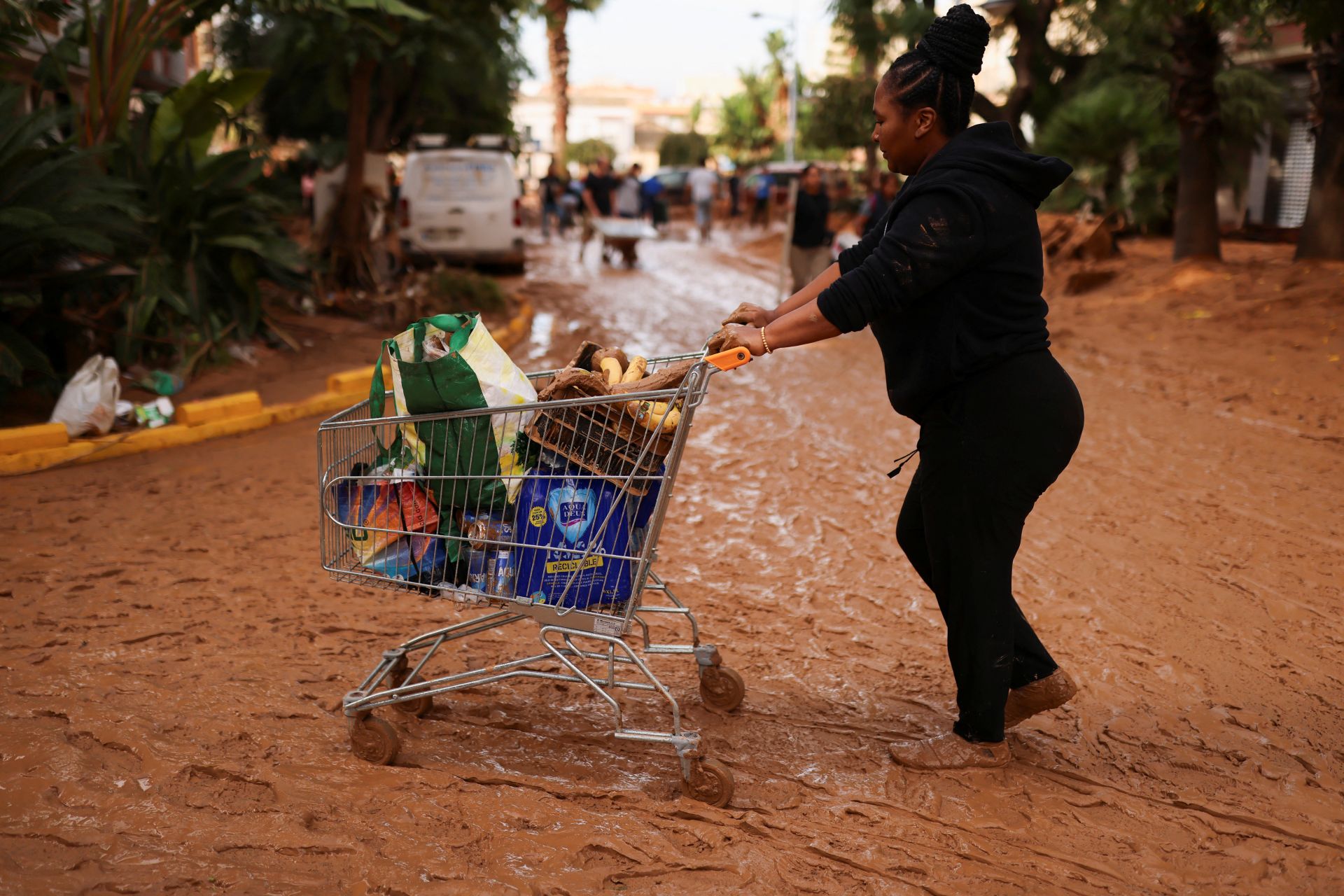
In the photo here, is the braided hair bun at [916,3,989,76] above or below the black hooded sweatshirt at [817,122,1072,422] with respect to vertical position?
above

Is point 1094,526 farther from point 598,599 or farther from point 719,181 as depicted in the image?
point 719,181

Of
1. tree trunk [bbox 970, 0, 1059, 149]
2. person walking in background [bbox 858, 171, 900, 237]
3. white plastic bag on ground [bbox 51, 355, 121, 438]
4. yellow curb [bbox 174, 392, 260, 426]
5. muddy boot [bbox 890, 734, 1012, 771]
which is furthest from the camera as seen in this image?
tree trunk [bbox 970, 0, 1059, 149]

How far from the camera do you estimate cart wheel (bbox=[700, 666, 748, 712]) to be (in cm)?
408

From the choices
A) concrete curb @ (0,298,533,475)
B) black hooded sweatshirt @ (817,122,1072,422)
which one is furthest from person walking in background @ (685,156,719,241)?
black hooded sweatshirt @ (817,122,1072,422)

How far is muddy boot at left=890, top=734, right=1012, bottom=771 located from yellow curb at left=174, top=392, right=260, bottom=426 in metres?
6.24

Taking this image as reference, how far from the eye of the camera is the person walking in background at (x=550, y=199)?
1080 inches

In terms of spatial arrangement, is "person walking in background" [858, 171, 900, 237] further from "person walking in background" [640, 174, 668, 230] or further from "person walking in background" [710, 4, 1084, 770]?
"person walking in background" [640, 174, 668, 230]

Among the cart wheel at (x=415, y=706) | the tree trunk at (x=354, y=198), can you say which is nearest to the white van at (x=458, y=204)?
the tree trunk at (x=354, y=198)

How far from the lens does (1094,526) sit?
6.20 meters

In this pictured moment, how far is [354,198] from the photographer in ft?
44.4

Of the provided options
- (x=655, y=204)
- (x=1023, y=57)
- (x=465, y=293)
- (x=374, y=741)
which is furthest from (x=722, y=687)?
(x=655, y=204)

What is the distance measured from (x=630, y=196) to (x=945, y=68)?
72.6ft

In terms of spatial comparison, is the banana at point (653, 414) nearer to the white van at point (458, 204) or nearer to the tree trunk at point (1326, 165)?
the tree trunk at point (1326, 165)

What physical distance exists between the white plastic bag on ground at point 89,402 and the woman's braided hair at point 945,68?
6.37 m
